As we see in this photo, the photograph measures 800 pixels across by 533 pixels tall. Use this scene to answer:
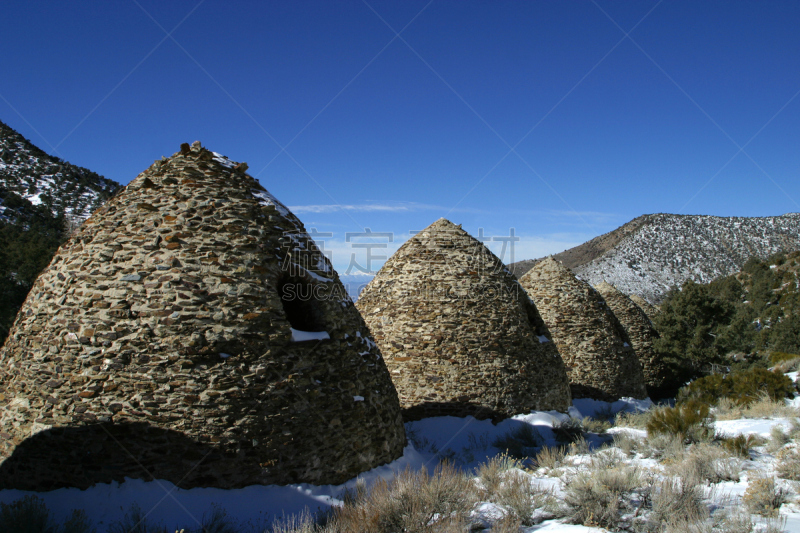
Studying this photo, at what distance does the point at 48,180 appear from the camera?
45.2 metres

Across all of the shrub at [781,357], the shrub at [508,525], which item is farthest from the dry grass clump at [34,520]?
the shrub at [781,357]

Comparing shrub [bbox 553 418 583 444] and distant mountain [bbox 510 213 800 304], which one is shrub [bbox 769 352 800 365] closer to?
shrub [bbox 553 418 583 444]

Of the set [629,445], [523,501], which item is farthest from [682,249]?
[523,501]

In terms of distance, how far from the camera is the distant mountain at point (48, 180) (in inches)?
1586

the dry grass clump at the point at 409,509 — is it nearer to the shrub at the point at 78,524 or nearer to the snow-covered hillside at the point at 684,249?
the shrub at the point at 78,524

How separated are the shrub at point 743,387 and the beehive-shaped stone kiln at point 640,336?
3.56 m

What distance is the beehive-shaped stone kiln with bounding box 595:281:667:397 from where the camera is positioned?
2055 centimetres

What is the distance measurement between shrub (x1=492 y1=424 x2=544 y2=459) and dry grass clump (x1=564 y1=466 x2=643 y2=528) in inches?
132

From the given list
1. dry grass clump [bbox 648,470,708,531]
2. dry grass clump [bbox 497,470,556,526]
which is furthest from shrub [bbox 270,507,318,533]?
dry grass clump [bbox 648,470,708,531]

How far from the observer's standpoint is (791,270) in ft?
170

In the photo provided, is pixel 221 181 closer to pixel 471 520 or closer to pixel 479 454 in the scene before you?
pixel 471 520

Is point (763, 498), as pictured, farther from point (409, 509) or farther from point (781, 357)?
point (781, 357)

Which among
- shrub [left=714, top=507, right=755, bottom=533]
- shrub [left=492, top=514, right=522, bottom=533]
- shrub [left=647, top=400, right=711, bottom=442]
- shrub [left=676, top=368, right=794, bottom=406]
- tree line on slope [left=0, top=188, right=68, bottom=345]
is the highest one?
tree line on slope [left=0, top=188, right=68, bottom=345]

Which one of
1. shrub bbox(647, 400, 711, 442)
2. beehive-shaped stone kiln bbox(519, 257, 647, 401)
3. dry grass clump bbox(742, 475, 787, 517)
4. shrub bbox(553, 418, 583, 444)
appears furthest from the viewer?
beehive-shaped stone kiln bbox(519, 257, 647, 401)
